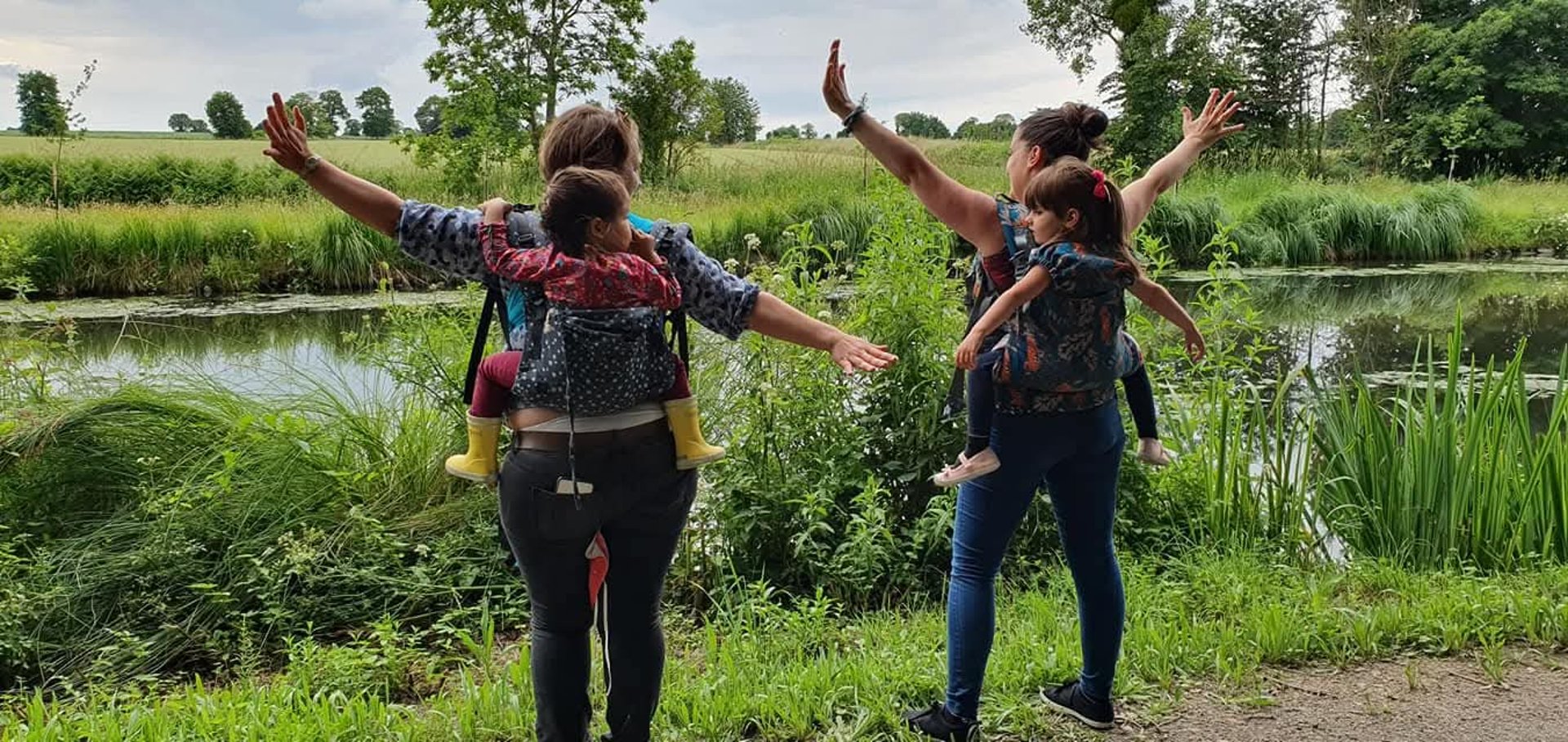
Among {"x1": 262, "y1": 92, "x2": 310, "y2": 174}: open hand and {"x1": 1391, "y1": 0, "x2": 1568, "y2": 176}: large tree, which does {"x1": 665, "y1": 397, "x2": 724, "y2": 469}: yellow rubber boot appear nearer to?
{"x1": 262, "y1": 92, "x2": 310, "y2": 174}: open hand

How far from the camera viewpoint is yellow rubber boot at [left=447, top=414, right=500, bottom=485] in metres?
2.21

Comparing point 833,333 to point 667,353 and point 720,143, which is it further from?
point 720,143

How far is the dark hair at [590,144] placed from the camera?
7.04 ft

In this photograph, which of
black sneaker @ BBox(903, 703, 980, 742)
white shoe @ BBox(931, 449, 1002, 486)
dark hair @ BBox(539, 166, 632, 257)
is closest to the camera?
dark hair @ BBox(539, 166, 632, 257)

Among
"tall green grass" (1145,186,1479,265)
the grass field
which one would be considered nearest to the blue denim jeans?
the grass field

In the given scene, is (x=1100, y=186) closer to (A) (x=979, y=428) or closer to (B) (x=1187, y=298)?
(A) (x=979, y=428)

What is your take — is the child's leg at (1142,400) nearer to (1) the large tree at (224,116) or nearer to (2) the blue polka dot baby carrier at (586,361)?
(2) the blue polka dot baby carrier at (586,361)

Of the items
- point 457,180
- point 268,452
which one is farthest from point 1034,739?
point 457,180

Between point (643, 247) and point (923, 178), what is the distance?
0.70m

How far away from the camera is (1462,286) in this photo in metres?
15.5

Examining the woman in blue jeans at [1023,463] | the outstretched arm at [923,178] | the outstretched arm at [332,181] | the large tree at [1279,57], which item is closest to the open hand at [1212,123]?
the woman in blue jeans at [1023,463]

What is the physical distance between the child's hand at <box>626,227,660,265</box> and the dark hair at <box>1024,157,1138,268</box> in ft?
2.96

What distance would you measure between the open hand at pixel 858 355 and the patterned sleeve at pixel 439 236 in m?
0.80

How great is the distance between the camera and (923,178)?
7.97ft
